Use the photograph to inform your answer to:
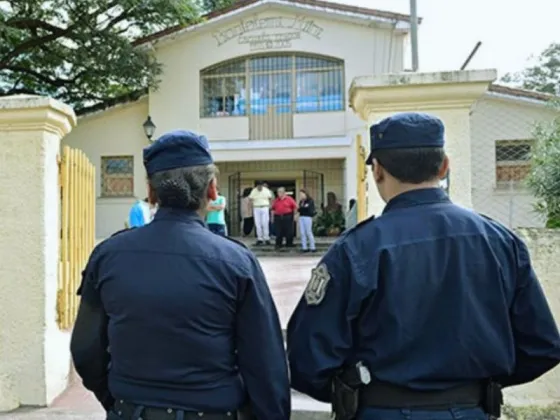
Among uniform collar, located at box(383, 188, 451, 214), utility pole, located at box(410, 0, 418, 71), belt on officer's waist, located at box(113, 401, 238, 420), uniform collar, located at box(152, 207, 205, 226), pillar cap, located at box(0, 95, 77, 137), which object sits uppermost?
utility pole, located at box(410, 0, 418, 71)

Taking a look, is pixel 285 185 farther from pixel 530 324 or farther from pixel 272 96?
pixel 530 324

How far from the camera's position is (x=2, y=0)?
43.8 feet

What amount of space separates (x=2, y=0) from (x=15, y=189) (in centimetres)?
1218

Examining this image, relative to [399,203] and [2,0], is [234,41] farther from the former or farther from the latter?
[399,203]

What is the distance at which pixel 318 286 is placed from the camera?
166 centimetres

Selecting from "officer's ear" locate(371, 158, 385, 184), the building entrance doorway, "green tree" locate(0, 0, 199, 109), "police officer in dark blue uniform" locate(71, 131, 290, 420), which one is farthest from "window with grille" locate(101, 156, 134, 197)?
"officer's ear" locate(371, 158, 385, 184)

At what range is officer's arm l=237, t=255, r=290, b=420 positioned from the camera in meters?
1.75

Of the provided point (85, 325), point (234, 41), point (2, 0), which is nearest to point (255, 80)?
point (234, 41)

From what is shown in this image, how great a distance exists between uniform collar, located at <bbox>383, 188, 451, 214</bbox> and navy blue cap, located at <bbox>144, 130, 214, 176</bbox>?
68 centimetres

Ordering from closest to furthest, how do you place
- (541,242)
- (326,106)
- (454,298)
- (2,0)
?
(454,298) → (541,242) → (2,0) → (326,106)

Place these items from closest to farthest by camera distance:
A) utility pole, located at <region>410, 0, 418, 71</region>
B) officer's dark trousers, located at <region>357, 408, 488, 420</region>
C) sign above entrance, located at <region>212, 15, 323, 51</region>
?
1. officer's dark trousers, located at <region>357, 408, 488, 420</region>
2. utility pole, located at <region>410, 0, 418, 71</region>
3. sign above entrance, located at <region>212, 15, 323, 51</region>

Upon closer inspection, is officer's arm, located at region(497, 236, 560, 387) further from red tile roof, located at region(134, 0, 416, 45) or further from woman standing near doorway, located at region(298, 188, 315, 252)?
red tile roof, located at region(134, 0, 416, 45)

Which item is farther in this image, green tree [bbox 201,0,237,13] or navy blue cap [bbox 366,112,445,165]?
green tree [bbox 201,0,237,13]

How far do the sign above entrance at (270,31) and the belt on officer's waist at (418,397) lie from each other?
1452 centimetres
